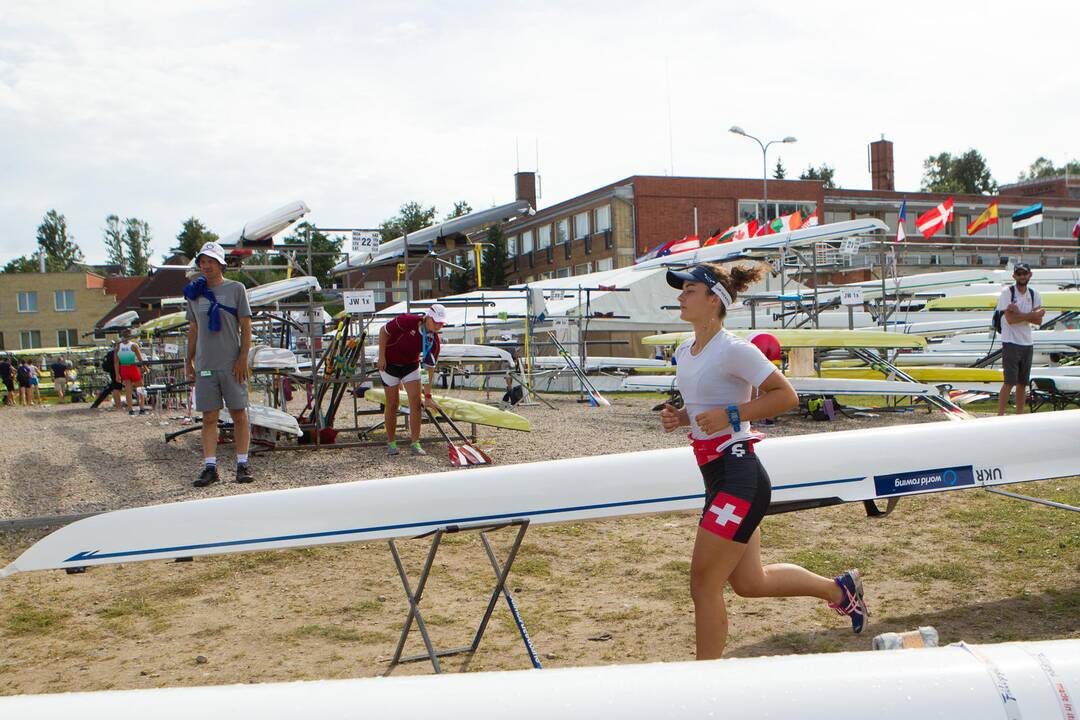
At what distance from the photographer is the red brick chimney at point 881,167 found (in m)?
55.2

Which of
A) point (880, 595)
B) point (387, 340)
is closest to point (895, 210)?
point (387, 340)

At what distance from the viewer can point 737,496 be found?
3.13 meters

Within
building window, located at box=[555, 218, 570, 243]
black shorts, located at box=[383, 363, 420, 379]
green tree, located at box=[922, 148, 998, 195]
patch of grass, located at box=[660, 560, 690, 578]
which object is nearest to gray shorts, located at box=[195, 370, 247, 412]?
black shorts, located at box=[383, 363, 420, 379]

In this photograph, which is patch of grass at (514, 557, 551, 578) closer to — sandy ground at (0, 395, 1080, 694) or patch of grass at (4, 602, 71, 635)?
sandy ground at (0, 395, 1080, 694)

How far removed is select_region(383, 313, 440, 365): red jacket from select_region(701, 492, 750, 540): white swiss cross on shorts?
6.29m

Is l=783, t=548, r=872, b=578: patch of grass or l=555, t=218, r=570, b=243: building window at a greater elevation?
l=555, t=218, r=570, b=243: building window

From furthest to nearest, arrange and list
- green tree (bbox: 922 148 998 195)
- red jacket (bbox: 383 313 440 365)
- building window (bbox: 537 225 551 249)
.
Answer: green tree (bbox: 922 148 998 195) < building window (bbox: 537 225 551 249) < red jacket (bbox: 383 313 440 365)

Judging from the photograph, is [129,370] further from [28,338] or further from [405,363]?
[28,338]

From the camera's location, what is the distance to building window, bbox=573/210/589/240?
44.6 meters

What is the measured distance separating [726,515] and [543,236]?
154ft

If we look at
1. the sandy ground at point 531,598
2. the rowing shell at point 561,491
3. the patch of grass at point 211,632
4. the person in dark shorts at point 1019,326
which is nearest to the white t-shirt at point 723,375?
the rowing shell at point 561,491

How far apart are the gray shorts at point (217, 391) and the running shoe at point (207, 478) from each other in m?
0.51

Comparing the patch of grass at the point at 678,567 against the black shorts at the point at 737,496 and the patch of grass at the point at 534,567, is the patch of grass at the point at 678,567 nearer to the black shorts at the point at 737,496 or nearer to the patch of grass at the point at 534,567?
the patch of grass at the point at 534,567

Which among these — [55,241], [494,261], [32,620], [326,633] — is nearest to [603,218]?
[494,261]
